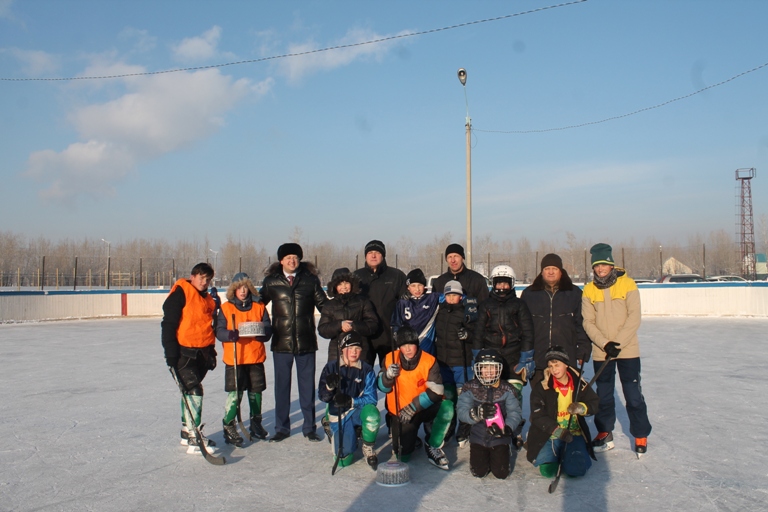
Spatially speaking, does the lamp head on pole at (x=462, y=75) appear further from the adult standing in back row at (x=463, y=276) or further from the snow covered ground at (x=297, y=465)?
the adult standing in back row at (x=463, y=276)

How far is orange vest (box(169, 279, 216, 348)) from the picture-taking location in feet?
17.0

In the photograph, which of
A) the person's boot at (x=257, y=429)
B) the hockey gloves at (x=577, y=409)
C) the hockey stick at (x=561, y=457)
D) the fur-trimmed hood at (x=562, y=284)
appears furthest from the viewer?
the person's boot at (x=257, y=429)

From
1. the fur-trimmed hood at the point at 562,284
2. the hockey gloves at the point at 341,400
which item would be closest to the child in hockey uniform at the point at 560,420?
the fur-trimmed hood at the point at 562,284

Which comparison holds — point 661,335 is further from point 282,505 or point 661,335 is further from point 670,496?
point 282,505

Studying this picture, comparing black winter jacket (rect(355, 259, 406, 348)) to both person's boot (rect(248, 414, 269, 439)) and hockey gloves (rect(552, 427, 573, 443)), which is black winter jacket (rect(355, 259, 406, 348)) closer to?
person's boot (rect(248, 414, 269, 439))

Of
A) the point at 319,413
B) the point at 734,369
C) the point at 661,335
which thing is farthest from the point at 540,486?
the point at 661,335

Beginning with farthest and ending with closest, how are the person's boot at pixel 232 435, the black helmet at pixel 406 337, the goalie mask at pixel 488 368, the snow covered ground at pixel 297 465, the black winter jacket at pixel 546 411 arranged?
the person's boot at pixel 232 435
the black helmet at pixel 406 337
the goalie mask at pixel 488 368
the black winter jacket at pixel 546 411
the snow covered ground at pixel 297 465

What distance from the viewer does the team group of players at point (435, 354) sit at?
4.74m

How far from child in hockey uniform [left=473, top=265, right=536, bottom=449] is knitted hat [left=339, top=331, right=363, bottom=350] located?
103 centimetres

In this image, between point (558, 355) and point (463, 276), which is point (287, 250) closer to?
point (463, 276)

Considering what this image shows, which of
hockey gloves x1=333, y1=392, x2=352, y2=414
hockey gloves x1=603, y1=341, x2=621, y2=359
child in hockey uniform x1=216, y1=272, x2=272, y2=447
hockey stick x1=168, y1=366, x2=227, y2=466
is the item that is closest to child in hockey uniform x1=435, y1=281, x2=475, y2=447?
hockey gloves x1=333, y1=392, x2=352, y2=414

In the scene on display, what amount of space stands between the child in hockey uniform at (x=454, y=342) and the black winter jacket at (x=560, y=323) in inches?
23.3

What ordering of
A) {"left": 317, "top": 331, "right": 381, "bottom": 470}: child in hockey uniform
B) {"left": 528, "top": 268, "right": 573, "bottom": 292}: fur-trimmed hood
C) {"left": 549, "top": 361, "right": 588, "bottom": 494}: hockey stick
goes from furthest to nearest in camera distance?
{"left": 528, "top": 268, "right": 573, "bottom": 292}: fur-trimmed hood → {"left": 317, "top": 331, "right": 381, "bottom": 470}: child in hockey uniform → {"left": 549, "top": 361, "right": 588, "bottom": 494}: hockey stick

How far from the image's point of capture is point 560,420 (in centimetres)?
469
